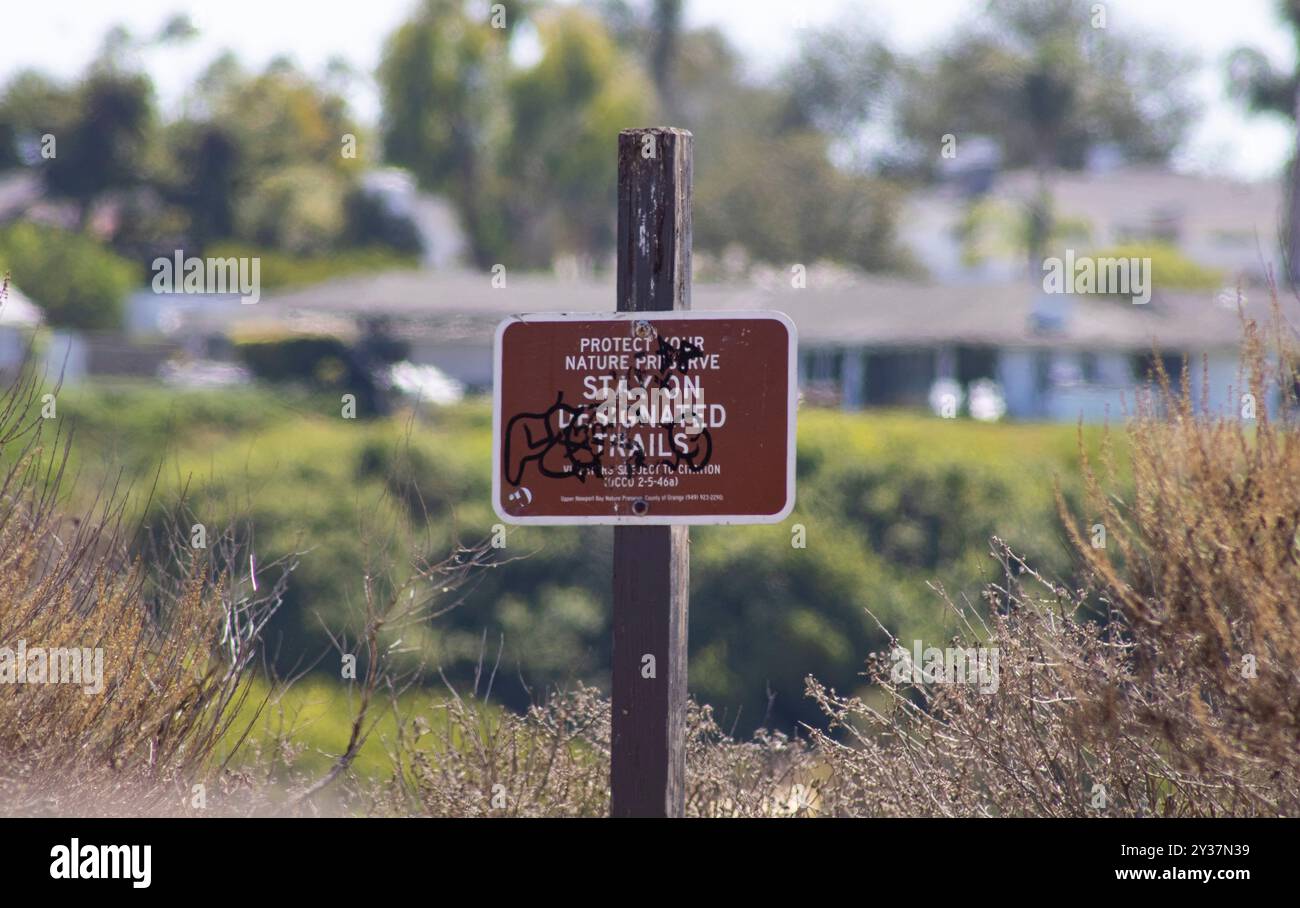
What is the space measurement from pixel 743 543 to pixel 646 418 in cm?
2434

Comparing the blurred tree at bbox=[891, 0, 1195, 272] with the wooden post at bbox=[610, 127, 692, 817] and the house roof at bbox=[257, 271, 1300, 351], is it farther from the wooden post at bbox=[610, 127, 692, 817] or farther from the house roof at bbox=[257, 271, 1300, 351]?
the wooden post at bbox=[610, 127, 692, 817]

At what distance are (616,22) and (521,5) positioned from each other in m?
20.8

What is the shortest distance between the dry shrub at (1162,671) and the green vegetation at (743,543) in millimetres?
18713

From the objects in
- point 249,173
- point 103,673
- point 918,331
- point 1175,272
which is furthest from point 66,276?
point 103,673

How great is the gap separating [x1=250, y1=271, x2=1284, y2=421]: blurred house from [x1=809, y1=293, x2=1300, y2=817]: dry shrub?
30.8m

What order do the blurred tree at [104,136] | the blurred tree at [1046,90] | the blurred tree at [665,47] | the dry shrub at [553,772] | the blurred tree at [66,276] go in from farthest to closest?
the blurred tree at [665,47]
the blurred tree at [1046,90]
the blurred tree at [104,136]
the blurred tree at [66,276]
the dry shrub at [553,772]

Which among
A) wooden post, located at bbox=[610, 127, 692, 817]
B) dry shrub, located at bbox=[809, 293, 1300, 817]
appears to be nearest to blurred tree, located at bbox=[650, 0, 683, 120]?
dry shrub, located at bbox=[809, 293, 1300, 817]

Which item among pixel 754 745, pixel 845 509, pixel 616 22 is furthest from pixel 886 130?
pixel 754 745

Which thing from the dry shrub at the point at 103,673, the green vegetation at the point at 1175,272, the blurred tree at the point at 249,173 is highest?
the blurred tree at the point at 249,173

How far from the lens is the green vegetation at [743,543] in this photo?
1088 inches

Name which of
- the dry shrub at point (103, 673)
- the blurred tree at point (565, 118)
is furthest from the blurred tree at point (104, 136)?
the dry shrub at point (103, 673)

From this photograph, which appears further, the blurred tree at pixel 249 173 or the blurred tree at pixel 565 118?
the blurred tree at pixel 565 118

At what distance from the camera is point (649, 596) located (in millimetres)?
5277

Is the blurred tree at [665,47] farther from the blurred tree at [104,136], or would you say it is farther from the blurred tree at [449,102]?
the blurred tree at [104,136]
